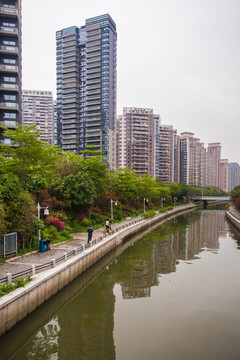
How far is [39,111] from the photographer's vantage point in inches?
6280

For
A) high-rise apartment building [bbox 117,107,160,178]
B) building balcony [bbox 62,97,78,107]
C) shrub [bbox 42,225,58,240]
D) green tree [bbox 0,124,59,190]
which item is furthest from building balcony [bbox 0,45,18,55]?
high-rise apartment building [bbox 117,107,160,178]

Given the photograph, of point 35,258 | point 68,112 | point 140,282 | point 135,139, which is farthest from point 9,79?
point 135,139

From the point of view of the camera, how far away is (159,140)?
138m

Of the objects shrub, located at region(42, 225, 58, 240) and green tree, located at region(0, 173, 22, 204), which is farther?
shrub, located at region(42, 225, 58, 240)

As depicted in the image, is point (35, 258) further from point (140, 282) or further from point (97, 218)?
point (97, 218)

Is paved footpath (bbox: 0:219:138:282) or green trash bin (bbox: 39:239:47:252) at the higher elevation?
green trash bin (bbox: 39:239:47:252)

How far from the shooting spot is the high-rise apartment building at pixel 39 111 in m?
158

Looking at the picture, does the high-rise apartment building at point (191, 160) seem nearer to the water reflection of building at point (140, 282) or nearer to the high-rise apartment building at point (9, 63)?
the high-rise apartment building at point (9, 63)

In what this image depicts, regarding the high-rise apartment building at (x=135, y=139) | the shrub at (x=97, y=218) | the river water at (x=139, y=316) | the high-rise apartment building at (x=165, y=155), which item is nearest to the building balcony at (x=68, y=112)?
the high-rise apartment building at (x=135, y=139)

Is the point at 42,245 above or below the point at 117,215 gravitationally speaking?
above

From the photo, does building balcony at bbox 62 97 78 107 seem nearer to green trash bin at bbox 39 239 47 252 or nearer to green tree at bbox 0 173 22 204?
green tree at bbox 0 173 22 204

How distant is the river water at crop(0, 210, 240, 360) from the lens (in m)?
11.1

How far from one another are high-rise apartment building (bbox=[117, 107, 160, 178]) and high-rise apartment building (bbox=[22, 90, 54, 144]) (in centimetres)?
5147

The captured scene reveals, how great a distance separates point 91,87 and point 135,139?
34576 millimetres
